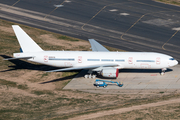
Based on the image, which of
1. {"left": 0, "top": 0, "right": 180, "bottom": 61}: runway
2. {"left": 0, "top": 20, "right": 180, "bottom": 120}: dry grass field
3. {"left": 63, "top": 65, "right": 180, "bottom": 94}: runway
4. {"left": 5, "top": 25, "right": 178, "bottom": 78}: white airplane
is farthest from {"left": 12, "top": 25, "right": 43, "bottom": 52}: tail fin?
{"left": 0, "top": 0, "right": 180, "bottom": 61}: runway

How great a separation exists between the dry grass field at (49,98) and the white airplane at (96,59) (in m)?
4.42

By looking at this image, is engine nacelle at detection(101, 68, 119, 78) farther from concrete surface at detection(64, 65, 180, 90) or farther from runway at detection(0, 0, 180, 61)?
runway at detection(0, 0, 180, 61)

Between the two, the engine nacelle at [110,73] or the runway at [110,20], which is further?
the runway at [110,20]

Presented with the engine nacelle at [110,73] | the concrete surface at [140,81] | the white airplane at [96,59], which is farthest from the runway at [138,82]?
the white airplane at [96,59]

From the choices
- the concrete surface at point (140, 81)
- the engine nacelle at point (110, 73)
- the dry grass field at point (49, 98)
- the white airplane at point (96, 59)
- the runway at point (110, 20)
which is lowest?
the dry grass field at point (49, 98)

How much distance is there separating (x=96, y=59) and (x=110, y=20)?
3655 cm

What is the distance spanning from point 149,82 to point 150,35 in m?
28.4

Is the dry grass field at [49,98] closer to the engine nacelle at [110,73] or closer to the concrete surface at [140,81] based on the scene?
the concrete surface at [140,81]

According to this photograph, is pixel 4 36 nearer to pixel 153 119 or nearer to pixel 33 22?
pixel 33 22

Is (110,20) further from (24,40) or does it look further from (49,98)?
(49,98)

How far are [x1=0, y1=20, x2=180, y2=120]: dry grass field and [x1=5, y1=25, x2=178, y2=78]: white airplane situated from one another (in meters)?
4.42

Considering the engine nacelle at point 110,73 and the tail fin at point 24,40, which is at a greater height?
the tail fin at point 24,40

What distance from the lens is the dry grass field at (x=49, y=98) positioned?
46.6 m

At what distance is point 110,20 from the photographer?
9369cm
